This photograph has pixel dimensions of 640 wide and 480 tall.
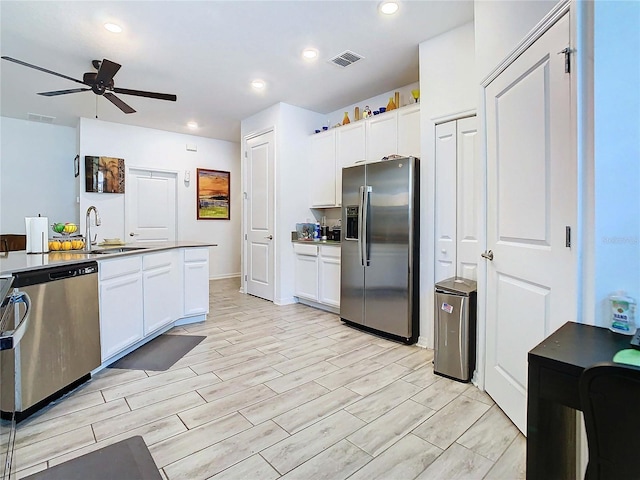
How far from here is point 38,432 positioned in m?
1.77

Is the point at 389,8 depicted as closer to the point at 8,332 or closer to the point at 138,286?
the point at 8,332

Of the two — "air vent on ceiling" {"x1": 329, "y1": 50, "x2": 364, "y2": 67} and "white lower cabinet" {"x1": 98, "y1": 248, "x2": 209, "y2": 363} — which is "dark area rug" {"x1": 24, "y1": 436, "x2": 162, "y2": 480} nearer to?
"white lower cabinet" {"x1": 98, "y1": 248, "x2": 209, "y2": 363}

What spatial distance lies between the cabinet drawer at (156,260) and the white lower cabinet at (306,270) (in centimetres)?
175

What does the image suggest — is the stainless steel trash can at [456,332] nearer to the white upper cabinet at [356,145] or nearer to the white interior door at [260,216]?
the white upper cabinet at [356,145]

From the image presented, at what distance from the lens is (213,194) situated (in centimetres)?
658

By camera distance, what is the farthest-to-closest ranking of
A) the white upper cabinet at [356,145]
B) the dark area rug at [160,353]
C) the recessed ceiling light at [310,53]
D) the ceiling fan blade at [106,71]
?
the white upper cabinet at [356,145]
the recessed ceiling light at [310,53]
the ceiling fan blade at [106,71]
the dark area rug at [160,353]

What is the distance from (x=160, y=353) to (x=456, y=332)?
8.35 feet

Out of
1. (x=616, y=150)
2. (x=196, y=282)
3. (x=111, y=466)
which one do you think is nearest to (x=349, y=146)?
(x=196, y=282)

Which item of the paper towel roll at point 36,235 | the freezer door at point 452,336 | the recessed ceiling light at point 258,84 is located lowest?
the freezer door at point 452,336

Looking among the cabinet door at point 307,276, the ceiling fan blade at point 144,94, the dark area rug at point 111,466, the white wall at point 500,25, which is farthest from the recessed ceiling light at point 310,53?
the dark area rug at point 111,466

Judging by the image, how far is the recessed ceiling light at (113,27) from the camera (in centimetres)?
271

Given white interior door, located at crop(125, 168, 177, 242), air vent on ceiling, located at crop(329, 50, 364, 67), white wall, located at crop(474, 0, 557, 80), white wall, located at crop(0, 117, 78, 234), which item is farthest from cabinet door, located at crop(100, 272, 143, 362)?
white wall, located at crop(0, 117, 78, 234)

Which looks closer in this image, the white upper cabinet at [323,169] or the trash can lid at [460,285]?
the trash can lid at [460,285]

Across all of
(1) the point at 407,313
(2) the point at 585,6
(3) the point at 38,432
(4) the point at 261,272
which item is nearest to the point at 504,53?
(2) the point at 585,6
